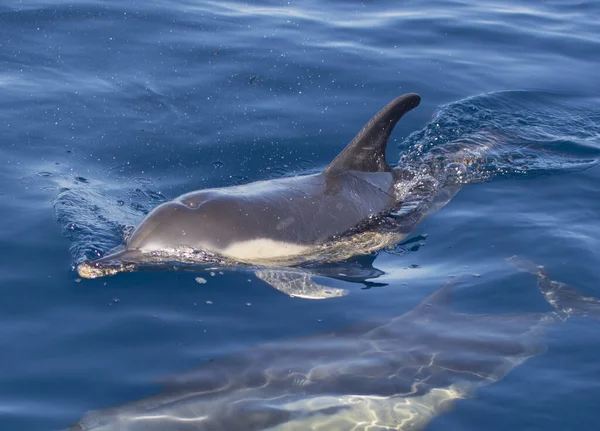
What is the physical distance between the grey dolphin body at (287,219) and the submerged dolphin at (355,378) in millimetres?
1462

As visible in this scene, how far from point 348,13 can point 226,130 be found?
686cm

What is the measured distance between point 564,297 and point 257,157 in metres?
4.79

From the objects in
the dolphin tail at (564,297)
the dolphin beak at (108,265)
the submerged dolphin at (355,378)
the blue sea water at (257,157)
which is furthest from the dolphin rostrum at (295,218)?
the dolphin tail at (564,297)

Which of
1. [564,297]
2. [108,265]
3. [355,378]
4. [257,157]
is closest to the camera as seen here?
[355,378]

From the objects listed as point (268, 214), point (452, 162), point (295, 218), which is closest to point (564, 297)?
point (295, 218)

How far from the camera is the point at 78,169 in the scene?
11.1 metres

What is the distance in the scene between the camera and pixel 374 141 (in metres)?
10.2

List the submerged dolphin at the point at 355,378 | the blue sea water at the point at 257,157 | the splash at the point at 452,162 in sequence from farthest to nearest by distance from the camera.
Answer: the splash at the point at 452,162
the blue sea water at the point at 257,157
the submerged dolphin at the point at 355,378

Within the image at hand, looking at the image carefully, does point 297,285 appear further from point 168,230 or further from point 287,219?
point 168,230

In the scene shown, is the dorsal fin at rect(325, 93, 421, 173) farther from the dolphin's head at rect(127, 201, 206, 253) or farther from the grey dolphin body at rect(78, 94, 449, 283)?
the dolphin's head at rect(127, 201, 206, 253)

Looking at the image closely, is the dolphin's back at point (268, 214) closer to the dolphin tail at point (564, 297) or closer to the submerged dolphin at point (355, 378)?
the submerged dolphin at point (355, 378)

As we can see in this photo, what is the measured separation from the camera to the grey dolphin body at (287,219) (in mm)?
8688

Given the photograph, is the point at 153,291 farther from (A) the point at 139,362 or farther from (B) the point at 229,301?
(A) the point at 139,362

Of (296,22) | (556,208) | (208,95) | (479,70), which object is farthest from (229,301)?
(296,22)
